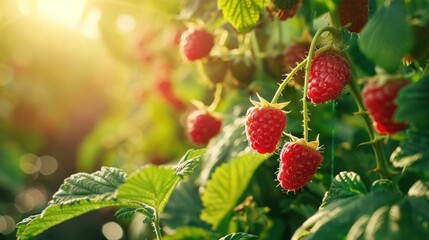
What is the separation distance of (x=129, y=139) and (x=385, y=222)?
2584mm

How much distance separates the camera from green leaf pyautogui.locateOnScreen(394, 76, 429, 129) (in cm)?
95

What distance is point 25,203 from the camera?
4305mm

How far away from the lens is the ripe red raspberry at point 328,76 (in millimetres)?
1156

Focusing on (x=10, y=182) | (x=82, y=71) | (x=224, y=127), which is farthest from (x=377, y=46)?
(x=82, y=71)

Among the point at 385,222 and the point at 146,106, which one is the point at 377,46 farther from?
the point at 146,106

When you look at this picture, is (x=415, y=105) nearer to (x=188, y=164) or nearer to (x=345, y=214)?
(x=345, y=214)

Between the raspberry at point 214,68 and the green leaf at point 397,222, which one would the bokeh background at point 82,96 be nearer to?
the raspberry at point 214,68

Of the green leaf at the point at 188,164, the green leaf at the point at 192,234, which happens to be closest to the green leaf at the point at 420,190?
the green leaf at the point at 188,164

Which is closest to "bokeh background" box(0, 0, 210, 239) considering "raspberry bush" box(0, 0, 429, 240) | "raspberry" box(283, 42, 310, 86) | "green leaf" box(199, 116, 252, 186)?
"raspberry bush" box(0, 0, 429, 240)

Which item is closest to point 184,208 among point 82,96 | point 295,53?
point 295,53

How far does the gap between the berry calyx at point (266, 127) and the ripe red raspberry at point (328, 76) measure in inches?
3.7

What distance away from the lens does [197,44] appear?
169 centimetres

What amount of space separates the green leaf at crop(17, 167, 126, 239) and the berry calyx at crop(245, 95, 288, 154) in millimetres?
232

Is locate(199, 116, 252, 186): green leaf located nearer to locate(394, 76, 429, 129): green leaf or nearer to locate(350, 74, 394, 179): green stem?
locate(350, 74, 394, 179): green stem
